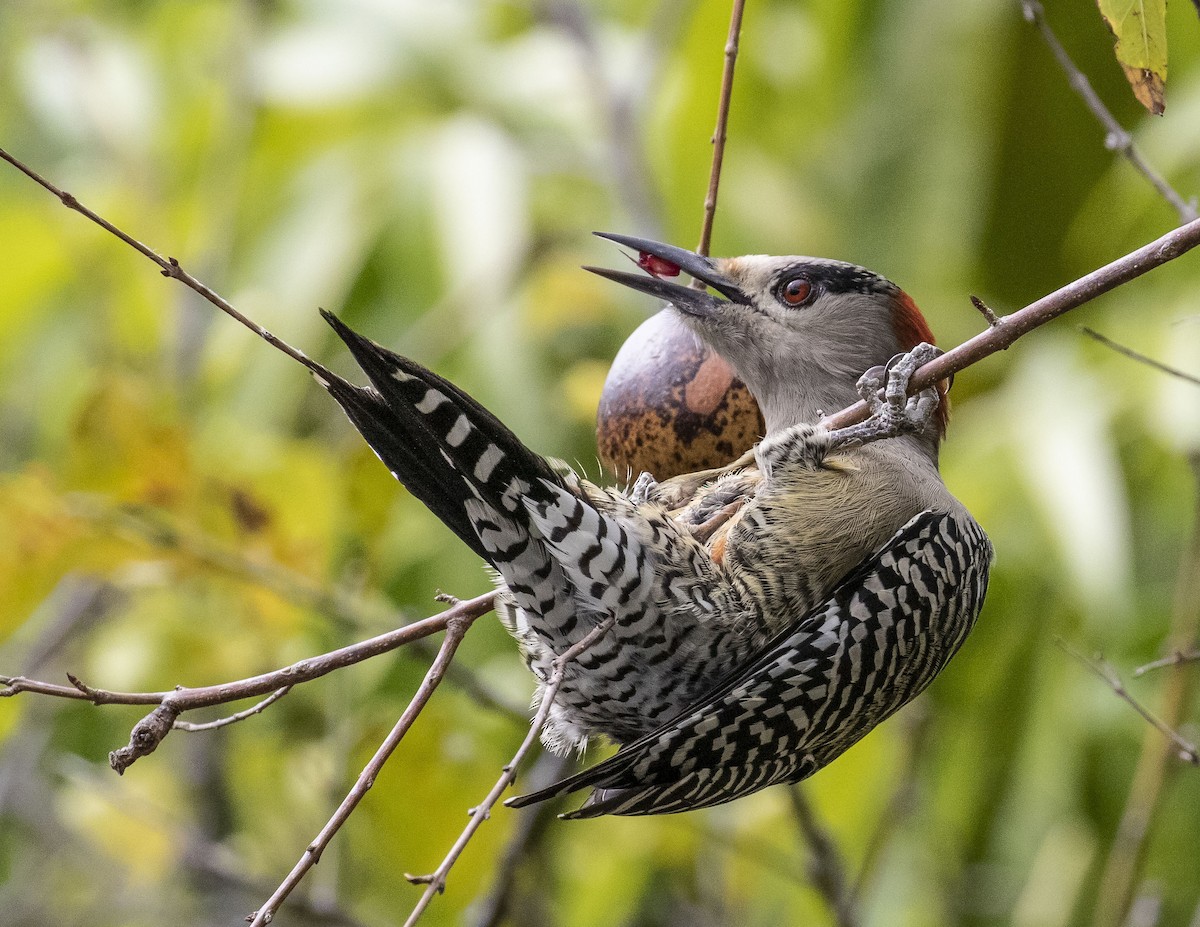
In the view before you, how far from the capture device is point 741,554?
1619 millimetres

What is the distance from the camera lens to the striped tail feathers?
1.22 m

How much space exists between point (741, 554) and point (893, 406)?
255mm

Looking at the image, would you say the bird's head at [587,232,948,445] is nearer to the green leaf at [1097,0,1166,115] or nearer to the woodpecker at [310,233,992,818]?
the woodpecker at [310,233,992,818]

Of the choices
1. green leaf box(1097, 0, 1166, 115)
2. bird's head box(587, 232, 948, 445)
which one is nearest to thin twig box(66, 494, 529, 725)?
bird's head box(587, 232, 948, 445)

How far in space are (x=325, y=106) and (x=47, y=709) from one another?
2.24 meters

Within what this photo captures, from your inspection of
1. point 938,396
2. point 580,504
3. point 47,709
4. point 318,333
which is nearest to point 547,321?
point 318,333

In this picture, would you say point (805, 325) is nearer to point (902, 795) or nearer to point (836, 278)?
point (836, 278)

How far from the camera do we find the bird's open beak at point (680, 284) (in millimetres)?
1615

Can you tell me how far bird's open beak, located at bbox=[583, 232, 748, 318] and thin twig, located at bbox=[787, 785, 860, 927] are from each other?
0.70m

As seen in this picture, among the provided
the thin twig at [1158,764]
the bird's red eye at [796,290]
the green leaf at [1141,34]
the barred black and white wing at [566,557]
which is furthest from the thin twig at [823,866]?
the green leaf at [1141,34]

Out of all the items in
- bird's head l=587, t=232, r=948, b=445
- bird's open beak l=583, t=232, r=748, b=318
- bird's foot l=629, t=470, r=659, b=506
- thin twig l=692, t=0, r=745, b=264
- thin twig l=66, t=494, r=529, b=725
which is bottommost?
bird's foot l=629, t=470, r=659, b=506

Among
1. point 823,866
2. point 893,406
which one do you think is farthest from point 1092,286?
point 823,866

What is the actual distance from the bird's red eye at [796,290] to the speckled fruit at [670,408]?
14 centimetres

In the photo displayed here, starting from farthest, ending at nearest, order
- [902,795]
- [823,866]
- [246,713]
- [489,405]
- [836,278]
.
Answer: [489,405] → [902,795] → [823,866] → [836,278] → [246,713]
